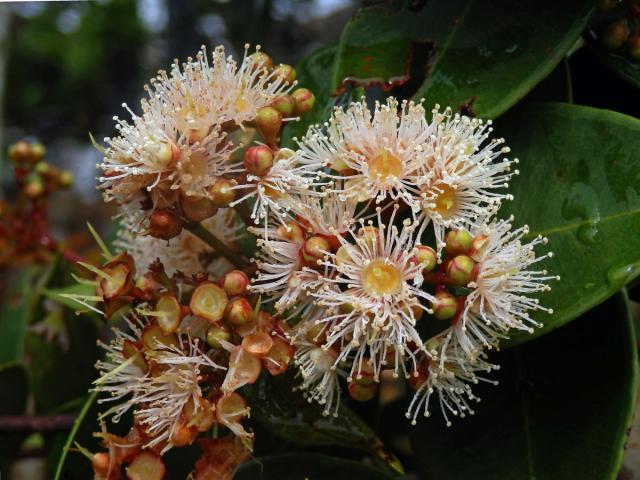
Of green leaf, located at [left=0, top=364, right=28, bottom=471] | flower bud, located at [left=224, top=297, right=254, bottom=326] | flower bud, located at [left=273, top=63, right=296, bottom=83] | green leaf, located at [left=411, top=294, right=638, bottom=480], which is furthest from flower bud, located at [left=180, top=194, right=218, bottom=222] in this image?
green leaf, located at [left=0, top=364, right=28, bottom=471]

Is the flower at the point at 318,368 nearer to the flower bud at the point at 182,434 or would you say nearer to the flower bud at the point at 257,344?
the flower bud at the point at 257,344

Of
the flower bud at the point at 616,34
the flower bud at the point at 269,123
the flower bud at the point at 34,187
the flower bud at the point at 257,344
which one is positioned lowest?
the flower bud at the point at 34,187

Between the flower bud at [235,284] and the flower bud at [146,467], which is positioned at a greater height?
the flower bud at [235,284]

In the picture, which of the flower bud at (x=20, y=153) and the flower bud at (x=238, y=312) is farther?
the flower bud at (x=20, y=153)

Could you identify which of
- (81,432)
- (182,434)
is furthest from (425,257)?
(81,432)

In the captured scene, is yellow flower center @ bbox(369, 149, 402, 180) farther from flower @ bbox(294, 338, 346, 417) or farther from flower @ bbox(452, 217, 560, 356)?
flower @ bbox(294, 338, 346, 417)

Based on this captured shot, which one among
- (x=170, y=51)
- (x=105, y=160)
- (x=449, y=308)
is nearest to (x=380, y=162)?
(x=449, y=308)

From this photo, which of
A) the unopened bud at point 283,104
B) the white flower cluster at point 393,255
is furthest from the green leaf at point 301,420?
the unopened bud at point 283,104
